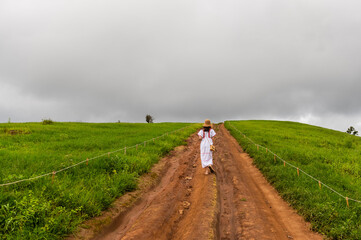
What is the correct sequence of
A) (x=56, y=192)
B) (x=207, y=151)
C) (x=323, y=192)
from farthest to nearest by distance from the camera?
(x=207, y=151) < (x=323, y=192) < (x=56, y=192)

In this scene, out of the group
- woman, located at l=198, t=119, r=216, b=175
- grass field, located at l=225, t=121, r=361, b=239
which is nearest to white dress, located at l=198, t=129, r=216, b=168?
woman, located at l=198, t=119, r=216, b=175

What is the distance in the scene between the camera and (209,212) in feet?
20.0

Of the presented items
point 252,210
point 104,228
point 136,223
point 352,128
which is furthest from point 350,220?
point 352,128

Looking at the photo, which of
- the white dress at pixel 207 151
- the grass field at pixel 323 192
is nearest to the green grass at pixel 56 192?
the white dress at pixel 207 151

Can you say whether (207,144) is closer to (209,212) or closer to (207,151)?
(207,151)

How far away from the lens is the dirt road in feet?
16.8

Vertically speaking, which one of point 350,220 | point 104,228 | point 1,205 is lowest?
point 104,228

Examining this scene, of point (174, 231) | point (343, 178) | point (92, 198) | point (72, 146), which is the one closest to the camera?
point (174, 231)

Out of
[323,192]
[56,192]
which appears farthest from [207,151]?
[56,192]

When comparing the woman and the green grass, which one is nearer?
the green grass

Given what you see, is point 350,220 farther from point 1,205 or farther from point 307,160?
point 1,205

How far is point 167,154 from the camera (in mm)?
14586

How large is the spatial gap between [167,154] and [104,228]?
9.30 metres

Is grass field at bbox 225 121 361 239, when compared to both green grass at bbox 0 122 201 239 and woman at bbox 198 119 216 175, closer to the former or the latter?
woman at bbox 198 119 216 175
